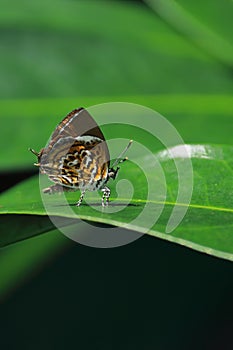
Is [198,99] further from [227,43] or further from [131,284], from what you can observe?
[131,284]

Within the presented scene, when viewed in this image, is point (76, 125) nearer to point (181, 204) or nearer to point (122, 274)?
point (181, 204)

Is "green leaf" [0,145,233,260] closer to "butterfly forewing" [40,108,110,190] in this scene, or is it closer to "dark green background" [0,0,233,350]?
"butterfly forewing" [40,108,110,190]

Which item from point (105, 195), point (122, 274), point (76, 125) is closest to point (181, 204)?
point (105, 195)

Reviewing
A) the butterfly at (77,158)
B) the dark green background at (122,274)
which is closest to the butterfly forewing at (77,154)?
the butterfly at (77,158)

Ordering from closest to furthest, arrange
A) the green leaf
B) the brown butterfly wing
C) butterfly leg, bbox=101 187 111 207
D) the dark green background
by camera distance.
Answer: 1. the green leaf
2. butterfly leg, bbox=101 187 111 207
3. the brown butterfly wing
4. the dark green background

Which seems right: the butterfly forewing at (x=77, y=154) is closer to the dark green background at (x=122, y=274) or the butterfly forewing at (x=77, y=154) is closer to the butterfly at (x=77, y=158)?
the butterfly at (x=77, y=158)

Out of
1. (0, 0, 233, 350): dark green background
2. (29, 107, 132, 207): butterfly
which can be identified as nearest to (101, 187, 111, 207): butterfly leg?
(29, 107, 132, 207): butterfly

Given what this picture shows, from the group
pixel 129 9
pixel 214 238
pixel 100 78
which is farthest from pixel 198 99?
pixel 214 238

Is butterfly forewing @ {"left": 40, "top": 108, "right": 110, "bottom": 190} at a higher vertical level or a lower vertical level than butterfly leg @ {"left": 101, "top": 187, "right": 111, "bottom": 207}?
higher
